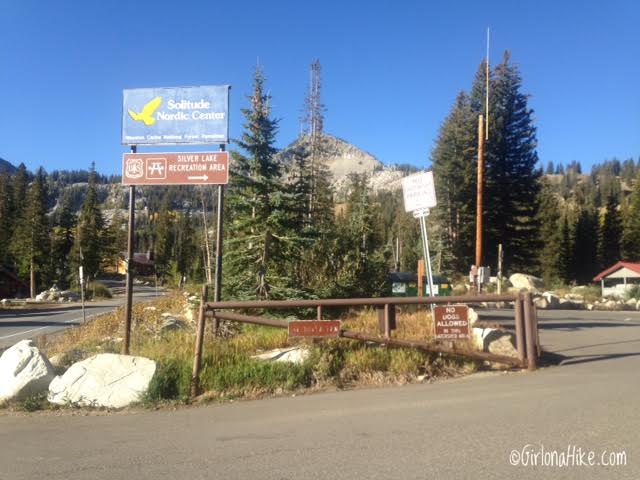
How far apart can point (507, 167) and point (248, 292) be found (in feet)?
148

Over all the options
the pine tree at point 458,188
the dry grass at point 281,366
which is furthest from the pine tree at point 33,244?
the dry grass at point 281,366

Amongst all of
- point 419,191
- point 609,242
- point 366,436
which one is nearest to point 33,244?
point 419,191

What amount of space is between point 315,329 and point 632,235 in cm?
6862

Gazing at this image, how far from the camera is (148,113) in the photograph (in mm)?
10406

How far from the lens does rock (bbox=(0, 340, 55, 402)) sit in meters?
7.29

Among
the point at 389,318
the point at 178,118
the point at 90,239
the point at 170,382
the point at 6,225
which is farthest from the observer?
the point at 6,225

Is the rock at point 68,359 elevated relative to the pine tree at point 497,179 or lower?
lower

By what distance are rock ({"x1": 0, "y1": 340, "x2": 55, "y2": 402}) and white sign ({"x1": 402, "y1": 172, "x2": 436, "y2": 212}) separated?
6866 mm

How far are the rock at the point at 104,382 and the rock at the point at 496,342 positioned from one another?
17.0 ft

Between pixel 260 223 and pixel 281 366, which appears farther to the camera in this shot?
pixel 260 223

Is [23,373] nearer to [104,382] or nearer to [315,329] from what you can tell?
[104,382]

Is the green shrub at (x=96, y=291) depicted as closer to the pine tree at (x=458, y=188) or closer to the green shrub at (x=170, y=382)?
the pine tree at (x=458, y=188)

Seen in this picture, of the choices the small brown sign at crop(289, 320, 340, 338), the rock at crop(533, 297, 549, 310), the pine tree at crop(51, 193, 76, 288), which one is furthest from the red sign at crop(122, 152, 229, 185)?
the pine tree at crop(51, 193, 76, 288)

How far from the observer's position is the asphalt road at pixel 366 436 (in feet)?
15.2
